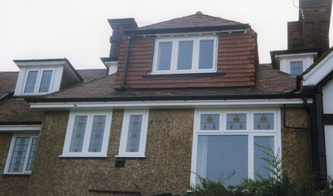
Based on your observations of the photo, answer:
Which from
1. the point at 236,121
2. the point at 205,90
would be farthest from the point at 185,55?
the point at 236,121

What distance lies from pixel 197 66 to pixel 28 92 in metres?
7.34

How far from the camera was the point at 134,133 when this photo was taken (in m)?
13.6

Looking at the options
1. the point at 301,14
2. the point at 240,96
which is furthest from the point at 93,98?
the point at 301,14

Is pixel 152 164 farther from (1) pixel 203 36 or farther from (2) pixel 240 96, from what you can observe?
(1) pixel 203 36

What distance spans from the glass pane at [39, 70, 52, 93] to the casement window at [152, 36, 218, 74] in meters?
4.99

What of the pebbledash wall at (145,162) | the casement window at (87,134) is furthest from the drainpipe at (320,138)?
the casement window at (87,134)

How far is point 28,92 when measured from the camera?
18109mm

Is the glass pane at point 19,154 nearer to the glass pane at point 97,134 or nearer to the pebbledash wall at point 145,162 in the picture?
the pebbledash wall at point 145,162

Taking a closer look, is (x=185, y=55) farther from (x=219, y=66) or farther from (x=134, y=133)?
(x=134, y=133)

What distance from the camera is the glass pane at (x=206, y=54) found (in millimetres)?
14823

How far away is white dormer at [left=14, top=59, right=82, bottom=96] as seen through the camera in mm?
17766

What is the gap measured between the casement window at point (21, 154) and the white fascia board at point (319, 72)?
937 centimetres

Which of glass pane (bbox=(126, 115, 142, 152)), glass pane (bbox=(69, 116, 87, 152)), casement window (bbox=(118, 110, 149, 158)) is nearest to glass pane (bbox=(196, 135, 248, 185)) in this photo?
casement window (bbox=(118, 110, 149, 158))

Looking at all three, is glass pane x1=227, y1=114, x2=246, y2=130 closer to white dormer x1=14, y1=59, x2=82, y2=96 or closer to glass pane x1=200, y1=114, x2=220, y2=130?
glass pane x1=200, y1=114, x2=220, y2=130
